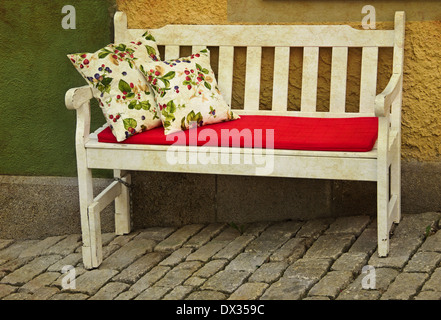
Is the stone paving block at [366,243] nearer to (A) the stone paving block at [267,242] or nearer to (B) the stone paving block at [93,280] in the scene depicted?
(A) the stone paving block at [267,242]

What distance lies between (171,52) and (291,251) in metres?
1.32

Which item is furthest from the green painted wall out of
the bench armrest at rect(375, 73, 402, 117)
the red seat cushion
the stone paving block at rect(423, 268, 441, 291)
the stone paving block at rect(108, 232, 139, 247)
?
the stone paving block at rect(423, 268, 441, 291)

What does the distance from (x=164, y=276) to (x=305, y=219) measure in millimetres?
1054

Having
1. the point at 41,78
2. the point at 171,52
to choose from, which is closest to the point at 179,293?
the point at 171,52

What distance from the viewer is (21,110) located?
14.8ft

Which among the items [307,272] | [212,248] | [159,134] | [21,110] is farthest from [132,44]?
[307,272]

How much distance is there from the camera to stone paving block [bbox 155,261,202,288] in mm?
3611

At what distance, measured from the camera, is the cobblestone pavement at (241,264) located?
3436 millimetres

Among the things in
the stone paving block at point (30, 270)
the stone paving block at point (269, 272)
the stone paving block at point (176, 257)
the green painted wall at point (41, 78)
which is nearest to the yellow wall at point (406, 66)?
the green painted wall at point (41, 78)

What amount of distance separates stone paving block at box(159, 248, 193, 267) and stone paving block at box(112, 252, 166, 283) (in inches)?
1.7

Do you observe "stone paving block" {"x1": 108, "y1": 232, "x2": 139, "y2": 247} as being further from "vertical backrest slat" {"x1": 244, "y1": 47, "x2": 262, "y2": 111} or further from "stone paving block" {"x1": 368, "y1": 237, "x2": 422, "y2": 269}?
"stone paving block" {"x1": 368, "y1": 237, "x2": 422, "y2": 269}

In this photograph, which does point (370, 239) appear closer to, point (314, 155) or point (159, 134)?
point (314, 155)

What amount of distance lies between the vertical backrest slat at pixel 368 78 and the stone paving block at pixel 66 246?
1784mm
